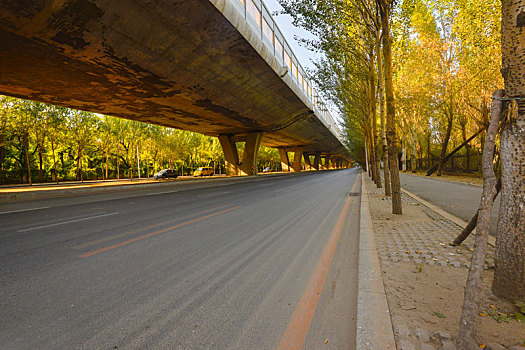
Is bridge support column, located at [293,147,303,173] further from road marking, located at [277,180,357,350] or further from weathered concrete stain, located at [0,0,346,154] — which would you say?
road marking, located at [277,180,357,350]

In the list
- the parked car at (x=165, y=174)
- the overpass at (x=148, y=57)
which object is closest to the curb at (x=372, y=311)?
the overpass at (x=148, y=57)

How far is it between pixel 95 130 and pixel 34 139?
6574 mm

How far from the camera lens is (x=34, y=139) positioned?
3061 cm

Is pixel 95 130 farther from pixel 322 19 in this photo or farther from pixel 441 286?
pixel 441 286

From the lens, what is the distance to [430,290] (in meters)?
2.90

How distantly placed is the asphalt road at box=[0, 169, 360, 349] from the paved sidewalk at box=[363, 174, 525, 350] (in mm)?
457

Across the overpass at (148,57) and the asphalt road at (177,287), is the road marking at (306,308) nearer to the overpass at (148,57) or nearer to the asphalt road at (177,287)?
the asphalt road at (177,287)

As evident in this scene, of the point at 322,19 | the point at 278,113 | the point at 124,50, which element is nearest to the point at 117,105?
the point at 124,50

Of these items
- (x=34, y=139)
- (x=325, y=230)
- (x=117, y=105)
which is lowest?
(x=325, y=230)

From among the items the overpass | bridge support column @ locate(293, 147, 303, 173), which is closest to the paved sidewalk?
the overpass

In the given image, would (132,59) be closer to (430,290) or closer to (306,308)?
(306,308)

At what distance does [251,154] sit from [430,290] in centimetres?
3562

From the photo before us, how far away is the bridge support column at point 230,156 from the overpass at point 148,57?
1156 centimetres

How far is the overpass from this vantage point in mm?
→ 10445
